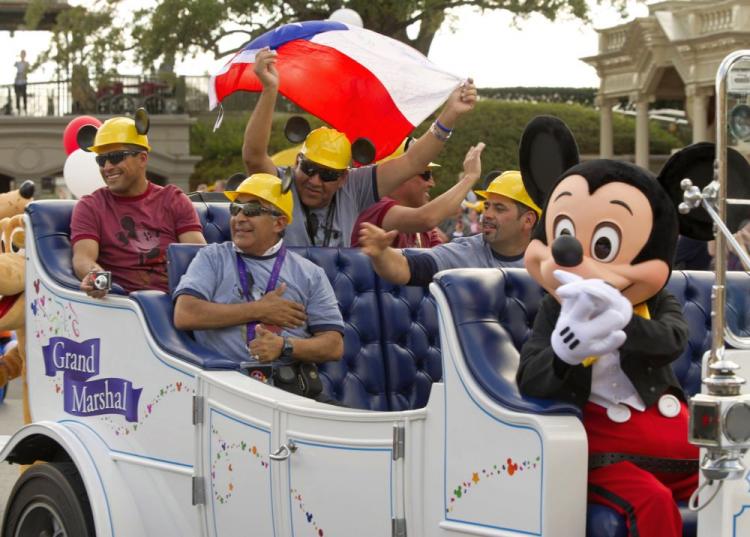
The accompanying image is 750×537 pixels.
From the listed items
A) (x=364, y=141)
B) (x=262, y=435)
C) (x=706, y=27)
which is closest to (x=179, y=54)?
(x=706, y=27)

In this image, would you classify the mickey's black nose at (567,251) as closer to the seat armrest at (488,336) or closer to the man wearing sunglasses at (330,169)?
the seat armrest at (488,336)

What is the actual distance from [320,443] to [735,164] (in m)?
1.42

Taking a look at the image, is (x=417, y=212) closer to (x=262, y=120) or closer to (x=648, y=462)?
(x=262, y=120)

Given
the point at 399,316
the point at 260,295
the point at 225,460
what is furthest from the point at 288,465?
the point at 399,316

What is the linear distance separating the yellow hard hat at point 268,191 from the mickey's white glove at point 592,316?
1.89m

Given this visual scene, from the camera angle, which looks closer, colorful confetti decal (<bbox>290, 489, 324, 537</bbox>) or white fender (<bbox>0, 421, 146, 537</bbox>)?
colorful confetti decal (<bbox>290, 489, 324, 537</bbox>)

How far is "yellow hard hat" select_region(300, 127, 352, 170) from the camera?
601cm

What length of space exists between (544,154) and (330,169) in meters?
2.01

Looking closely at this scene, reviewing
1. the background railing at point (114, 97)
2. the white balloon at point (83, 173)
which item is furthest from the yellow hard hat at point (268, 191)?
the background railing at point (114, 97)

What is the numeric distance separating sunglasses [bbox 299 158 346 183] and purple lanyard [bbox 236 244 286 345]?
0.86m

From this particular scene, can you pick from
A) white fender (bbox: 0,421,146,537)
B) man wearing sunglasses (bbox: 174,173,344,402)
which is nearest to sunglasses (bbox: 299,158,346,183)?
man wearing sunglasses (bbox: 174,173,344,402)

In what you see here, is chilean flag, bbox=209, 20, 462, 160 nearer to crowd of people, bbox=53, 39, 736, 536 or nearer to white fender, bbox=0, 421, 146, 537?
crowd of people, bbox=53, 39, 736, 536

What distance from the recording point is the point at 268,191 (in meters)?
5.20

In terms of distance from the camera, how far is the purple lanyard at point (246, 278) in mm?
5039
